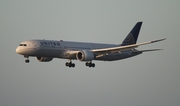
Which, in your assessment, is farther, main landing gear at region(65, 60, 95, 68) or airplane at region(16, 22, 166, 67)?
main landing gear at region(65, 60, 95, 68)

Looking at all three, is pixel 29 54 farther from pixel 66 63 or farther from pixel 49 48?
pixel 66 63

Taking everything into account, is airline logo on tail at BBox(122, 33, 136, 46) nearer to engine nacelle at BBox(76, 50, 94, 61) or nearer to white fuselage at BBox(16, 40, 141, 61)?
white fuselage at BBox(16, 40, 141, 61)

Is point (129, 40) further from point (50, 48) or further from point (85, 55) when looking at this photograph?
point (50, 48)

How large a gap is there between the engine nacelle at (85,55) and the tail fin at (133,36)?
1637 centimetres

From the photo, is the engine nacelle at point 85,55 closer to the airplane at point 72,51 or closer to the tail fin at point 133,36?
the airplane at point 72,51

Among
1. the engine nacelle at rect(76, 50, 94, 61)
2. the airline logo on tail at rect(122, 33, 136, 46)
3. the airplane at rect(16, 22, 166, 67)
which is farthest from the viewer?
the airline logo on tail at rect(122, 33, 136, 46)

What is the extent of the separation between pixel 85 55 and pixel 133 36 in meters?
21.7

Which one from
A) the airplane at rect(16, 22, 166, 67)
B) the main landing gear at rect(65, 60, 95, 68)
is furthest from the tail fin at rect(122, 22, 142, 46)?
the main landing gear at rect(65, 60, 95, 68)

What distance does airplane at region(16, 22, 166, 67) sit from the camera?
91.8 m

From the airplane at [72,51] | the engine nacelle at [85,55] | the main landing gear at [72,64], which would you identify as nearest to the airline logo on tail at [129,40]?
the airplane at [72,51]

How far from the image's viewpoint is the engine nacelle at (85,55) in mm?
94312

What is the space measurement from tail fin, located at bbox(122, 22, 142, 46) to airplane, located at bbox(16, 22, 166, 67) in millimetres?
5189

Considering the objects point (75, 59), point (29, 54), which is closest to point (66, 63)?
point (75, 59)

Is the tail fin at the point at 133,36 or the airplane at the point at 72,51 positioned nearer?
the airplane at the point at 72,51
